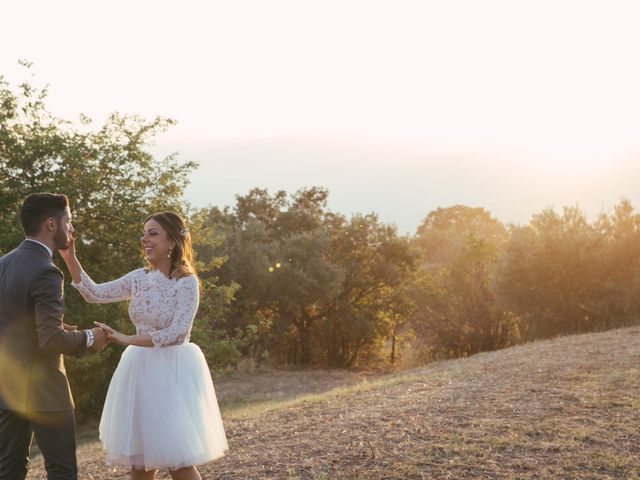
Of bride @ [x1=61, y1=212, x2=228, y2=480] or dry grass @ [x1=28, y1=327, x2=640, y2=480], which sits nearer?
bride @ [x1=61, y1=212, x2=228, y2=480]

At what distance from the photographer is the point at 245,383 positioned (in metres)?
22.2

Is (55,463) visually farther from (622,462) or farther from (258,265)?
(258,265)

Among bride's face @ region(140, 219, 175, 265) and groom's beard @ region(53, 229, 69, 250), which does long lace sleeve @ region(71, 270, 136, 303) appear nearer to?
bride's face @ region(140, 219, 175, 265)

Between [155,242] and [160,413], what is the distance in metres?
1.11

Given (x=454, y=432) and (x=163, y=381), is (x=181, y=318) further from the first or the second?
(x=454, y=432)

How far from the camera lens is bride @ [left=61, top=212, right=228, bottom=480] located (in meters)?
4.28

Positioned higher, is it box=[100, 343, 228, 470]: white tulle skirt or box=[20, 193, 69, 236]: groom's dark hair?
box=[20, 193, 69, 236]: groom's dark hair

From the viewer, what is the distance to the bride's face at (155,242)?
447 centimetres

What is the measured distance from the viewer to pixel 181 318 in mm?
4340

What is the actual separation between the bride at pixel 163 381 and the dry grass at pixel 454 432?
223 centimetres


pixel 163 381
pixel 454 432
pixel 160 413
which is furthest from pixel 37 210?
pixel 454 432

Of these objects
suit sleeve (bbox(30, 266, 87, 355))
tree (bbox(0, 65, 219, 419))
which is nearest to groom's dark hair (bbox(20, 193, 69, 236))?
suit sleeve (bbox(30, 266, 87, 355))

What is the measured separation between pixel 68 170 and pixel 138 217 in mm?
1883

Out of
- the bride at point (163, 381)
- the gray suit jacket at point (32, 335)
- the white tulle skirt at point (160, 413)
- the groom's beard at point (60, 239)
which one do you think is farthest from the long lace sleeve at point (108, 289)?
the gray suit jacket at point (32, 335)
